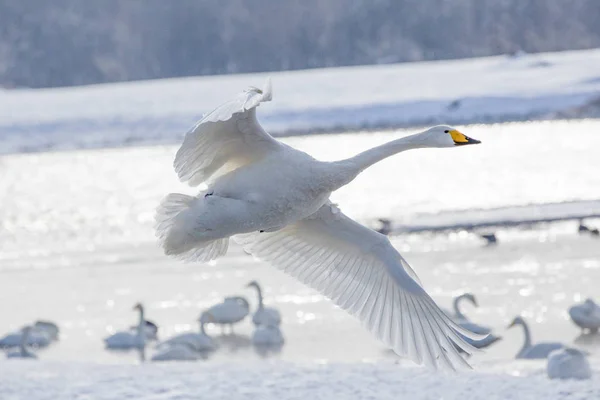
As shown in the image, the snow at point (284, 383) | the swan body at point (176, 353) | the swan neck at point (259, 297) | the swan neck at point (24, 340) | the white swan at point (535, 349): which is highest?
the swan neck at point (259, 297)

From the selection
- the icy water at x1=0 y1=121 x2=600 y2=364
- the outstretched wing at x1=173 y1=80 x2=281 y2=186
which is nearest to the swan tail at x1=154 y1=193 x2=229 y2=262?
the outstretched wing at x1=173 y1=80 x2=281 y2=186

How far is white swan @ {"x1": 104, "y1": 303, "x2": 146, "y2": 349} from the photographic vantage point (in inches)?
387

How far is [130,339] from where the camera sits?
986cm


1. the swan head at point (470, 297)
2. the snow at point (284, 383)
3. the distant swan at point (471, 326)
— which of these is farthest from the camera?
the swan head at point (470, 297)

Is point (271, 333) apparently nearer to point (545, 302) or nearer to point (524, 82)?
point (545, 302)

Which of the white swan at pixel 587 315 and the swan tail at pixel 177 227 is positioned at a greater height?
the white swan at pixel 587 315

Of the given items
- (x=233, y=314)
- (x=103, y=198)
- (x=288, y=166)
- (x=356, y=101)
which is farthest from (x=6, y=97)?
(x=288, y=166)

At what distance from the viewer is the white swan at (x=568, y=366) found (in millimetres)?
7211

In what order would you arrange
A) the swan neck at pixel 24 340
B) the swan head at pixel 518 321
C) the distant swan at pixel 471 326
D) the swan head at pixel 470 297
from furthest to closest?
the swan head at pixel 470 297 → the swan neck at pixel 24 340 → the distant swan at pixel 471 326 → the swan head at pixel 518 321

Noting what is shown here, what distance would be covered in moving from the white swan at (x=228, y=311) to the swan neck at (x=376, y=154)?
16.6 feet

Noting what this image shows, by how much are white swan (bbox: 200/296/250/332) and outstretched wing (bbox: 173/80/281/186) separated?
4728 millimetres

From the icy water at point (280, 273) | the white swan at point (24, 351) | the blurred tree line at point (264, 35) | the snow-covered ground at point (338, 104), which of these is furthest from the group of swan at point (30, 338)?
the blurred tree line at point (264, 35)

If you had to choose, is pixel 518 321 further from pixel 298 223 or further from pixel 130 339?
pixel 298 223

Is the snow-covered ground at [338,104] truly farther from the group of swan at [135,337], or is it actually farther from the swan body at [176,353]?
the swan body at [176,353]
